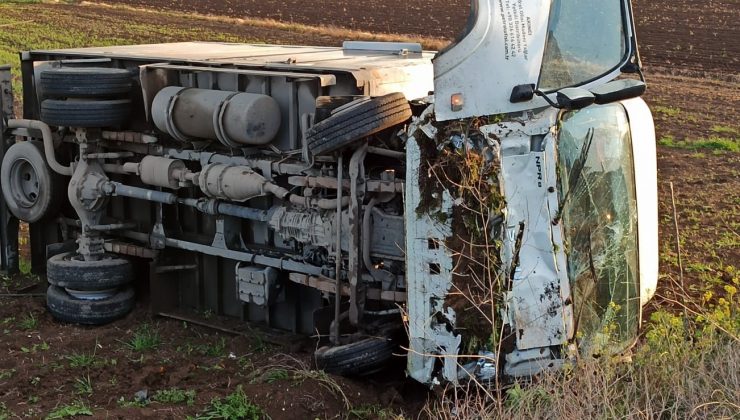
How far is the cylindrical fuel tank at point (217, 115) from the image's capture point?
21.2ft

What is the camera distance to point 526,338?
202 inches

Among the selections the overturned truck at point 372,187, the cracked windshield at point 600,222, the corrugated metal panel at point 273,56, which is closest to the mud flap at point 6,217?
the overturned truck at point 372,187

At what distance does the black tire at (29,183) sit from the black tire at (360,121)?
3.05 meters

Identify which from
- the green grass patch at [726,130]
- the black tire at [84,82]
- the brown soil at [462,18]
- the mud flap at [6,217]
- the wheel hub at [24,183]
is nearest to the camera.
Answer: the black tire at [84,82]

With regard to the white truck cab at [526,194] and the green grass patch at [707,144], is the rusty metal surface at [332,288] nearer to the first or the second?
the white truck cab at [526,194]

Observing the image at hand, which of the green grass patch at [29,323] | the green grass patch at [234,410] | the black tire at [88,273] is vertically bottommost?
the green grass patch at [29,323]

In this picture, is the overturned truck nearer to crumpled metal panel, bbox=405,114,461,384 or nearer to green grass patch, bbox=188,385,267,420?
crumpled metal panel, bbox=405,114,461,384

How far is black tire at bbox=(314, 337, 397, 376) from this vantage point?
5.70 m

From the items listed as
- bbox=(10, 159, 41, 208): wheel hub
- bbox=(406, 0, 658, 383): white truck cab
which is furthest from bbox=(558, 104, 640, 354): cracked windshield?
bbox=(10, 159, 41, 208): wheel hub

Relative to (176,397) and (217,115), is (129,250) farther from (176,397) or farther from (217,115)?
(176,397)

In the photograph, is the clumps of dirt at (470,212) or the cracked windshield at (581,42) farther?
the cracked windshield at (581,42)

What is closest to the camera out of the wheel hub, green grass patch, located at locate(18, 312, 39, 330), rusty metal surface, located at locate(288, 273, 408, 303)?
rusty metal surface, located at locate(288, 273, 408, 303)

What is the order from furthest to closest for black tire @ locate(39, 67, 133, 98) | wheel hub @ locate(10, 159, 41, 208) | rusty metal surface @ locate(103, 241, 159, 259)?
wheel hub @ locate(10, 159, 41, 208), rusty metal surface @ locate(103, 241, 159, 259), black tire @ locate(39, 67, 133, 98)

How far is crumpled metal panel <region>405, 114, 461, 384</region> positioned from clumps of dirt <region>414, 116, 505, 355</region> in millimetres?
42
